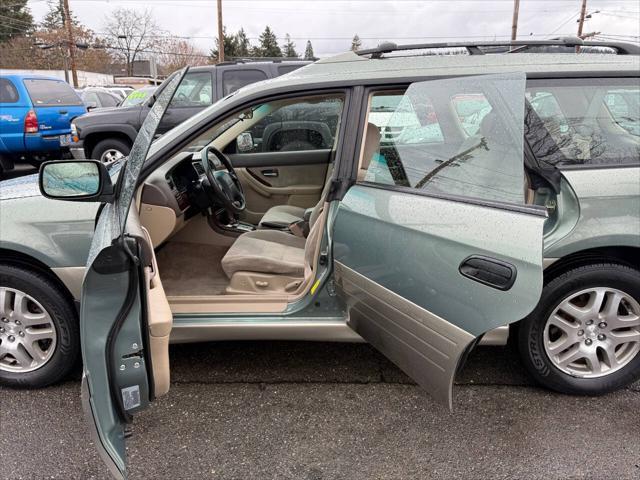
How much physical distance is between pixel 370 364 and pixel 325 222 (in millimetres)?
1017

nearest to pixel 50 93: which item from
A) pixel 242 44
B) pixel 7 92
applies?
pixel 7 92

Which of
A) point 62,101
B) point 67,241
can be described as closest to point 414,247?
point 67,241

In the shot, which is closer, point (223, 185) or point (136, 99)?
point (223, 185)

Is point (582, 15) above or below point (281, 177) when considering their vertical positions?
above

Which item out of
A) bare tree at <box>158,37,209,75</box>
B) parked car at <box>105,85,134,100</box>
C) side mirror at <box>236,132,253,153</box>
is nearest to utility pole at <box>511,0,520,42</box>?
parked car at <box>105,85,134,100</box>

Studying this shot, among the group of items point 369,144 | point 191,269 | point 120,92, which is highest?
point 120,92

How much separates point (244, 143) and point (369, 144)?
1.93m

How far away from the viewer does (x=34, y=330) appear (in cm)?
254

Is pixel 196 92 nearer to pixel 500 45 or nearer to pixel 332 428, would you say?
pixel 500 45

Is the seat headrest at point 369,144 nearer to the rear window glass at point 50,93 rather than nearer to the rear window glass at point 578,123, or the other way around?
the rear window glass at point 578,123

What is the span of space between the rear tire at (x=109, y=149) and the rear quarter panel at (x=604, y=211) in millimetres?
7327

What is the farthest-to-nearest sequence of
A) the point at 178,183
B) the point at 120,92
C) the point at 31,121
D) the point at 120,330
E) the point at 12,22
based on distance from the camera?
the point at 12,22 → the point at 120,92 → the point at 31,121 → the point at 178,183 → the point at 120,330

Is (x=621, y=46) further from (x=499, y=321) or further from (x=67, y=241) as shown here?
(x=67, y=241)

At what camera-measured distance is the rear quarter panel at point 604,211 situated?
2.26 meters
